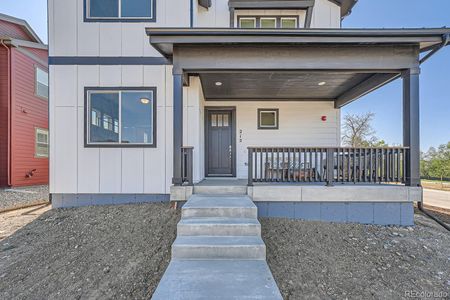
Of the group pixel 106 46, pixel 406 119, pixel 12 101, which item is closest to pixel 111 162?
pixel 106 46

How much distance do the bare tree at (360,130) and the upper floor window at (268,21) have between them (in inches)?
741

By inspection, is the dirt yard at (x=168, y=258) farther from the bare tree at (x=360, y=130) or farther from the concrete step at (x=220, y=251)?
the bare tree at (x=360, y=130)

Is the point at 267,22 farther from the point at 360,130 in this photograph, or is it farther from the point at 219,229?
the point at 360,130

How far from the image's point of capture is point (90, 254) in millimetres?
3625

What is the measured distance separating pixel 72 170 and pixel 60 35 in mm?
3092

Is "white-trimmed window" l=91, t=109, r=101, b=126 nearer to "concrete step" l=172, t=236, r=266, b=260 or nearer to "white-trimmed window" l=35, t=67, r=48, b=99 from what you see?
"concrete step" l=172, t=236, r=266, b=260

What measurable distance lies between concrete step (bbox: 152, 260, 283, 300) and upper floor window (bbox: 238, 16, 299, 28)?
6.54 m

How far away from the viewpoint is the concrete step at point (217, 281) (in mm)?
2158

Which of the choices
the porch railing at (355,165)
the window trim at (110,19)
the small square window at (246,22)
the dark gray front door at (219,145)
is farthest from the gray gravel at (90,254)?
the small square window at (246,22)

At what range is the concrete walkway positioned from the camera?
2221 mm

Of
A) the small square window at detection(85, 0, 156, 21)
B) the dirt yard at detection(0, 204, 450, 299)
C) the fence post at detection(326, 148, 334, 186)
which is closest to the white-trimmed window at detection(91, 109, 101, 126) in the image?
the dirt yard at detection(0, 204, 450, 299)

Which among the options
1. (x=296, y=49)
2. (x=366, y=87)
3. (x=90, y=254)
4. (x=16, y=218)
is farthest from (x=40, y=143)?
(x=366, y=87)

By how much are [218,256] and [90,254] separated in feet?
7.00

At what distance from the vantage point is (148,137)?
5383 millimetres
